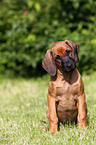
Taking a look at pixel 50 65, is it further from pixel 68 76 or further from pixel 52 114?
pixel 52 114

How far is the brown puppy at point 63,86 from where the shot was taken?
136 inches

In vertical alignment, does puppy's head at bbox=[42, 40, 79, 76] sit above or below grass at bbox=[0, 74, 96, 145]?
above

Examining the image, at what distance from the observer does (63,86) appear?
138 inches

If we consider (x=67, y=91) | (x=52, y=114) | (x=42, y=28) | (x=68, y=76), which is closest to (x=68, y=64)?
(x=68, y=76)

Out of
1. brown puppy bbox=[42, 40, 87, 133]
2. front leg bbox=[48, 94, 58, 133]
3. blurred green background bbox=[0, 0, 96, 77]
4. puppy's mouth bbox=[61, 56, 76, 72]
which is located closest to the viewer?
puppy's mouth bbox=[61, 56, 76, 72]

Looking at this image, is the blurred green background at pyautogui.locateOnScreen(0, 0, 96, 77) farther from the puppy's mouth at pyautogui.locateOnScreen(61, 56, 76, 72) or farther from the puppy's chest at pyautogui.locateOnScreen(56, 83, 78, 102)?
the puppy's mouth at pyautogui.locateOnScreen(61, 56, 76, 72)

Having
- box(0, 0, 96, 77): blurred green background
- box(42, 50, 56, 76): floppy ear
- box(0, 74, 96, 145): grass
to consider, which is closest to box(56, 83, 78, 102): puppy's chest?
box(42, 50, 56, 76): floppy ear

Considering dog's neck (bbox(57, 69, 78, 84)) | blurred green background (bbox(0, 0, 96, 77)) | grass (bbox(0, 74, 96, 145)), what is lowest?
grass (bbox(0, 74, 96, 145))

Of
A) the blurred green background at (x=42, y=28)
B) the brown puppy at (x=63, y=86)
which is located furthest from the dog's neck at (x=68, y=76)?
the blurred green background at (x=42, y=28)

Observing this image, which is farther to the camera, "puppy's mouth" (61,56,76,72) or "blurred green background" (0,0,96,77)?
"blurred green background" (0,0,96,77)

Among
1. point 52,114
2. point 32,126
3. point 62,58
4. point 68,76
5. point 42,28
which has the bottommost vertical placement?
point 32,126

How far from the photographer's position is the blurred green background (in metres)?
9.15

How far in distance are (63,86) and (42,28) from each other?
6296 millimetres

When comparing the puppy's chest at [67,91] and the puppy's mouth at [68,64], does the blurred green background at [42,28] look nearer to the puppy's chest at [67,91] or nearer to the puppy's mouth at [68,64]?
the puppy's chest at [67,91]
